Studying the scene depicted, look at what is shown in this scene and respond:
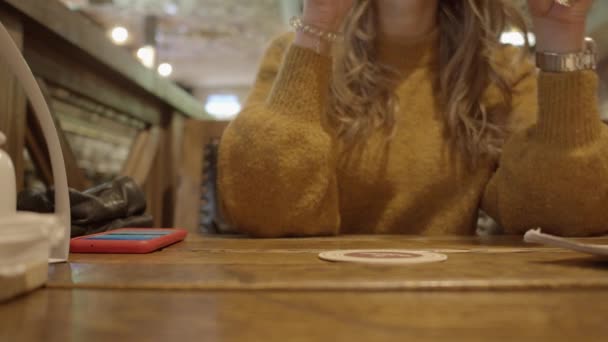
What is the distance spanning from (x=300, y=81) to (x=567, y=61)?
0.38 m

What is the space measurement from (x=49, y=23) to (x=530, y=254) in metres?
0.84

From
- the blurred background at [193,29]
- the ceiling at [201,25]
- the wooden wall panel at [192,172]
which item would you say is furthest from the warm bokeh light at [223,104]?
the wooden wall panel at [192,172]

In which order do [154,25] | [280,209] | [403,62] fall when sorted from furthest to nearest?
1. [154,25]
2. [403,62]
3. [280,209]

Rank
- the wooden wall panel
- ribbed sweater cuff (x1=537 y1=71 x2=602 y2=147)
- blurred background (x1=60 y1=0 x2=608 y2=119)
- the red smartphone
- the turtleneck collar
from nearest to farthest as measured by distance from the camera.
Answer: the red smartphone → ribbed sweater cuff (x1=537 y1=71 x2=602 y2=147) → the turtleneck collar → the wooden wall panel → blurred background (x1=60 y1=0 x2=608 y2=119)

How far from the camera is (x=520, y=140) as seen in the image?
2.86ft

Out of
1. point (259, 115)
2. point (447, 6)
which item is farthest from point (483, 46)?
point (259, 115)

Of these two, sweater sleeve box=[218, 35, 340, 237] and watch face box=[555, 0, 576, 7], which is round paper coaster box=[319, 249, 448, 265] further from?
watch face box=[555, 0, 576, 7]

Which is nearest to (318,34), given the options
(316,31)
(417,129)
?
(316,31)

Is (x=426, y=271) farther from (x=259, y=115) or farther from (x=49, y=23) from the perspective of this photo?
(x=49, y=23)

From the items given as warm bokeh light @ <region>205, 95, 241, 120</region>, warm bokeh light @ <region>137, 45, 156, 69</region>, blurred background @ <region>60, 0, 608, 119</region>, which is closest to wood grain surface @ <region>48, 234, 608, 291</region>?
blurred background @ <region>60, 0, 608, 119</region>

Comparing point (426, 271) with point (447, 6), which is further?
point (447, 6)

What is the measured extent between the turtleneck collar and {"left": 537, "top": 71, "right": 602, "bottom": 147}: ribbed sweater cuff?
13.5 inches

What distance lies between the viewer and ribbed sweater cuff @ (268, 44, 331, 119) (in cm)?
82

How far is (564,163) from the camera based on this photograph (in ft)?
2.61
